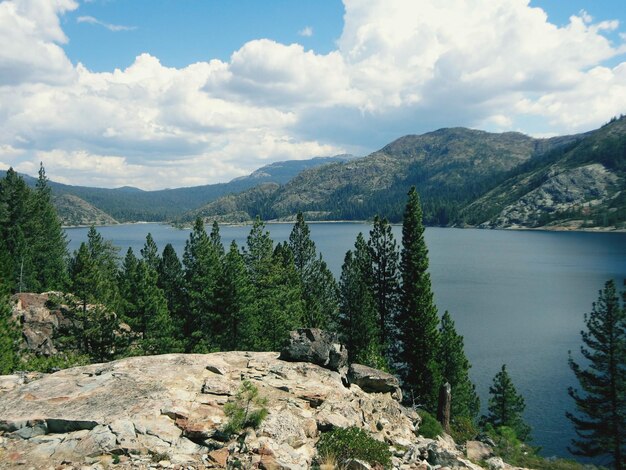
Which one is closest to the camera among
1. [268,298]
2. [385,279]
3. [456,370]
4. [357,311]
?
[268,298]

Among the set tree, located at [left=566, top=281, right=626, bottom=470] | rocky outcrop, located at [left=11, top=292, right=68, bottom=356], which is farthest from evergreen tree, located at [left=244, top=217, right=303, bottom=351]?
tree, located at [left=566, top=281, right=626, bottom=470]

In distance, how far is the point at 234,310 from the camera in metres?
44.9

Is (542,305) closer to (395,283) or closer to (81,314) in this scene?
(395,283)

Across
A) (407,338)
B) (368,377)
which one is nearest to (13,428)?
Answer: (368,377)

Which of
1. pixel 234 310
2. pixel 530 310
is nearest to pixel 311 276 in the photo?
pixel 234 310

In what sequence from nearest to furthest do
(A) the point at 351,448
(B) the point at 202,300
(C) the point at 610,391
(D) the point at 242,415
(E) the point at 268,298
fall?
(D) the point at 242,415 → (A) the point at 351,448 → (C) the point at 610,391 → (B) the point at 202,300 → (E) the point at 268,298

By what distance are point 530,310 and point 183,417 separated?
295ft

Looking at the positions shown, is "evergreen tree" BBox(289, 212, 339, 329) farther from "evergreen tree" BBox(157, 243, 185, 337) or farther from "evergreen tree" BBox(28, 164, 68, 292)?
"evergreen tree" BBox(28, 164, 68, 292)

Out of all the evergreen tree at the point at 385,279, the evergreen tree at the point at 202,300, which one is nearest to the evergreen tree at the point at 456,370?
the evergreen tree at the point at 385,279

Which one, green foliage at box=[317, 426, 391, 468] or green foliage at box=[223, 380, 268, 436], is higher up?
green foliage at box=[223, 380, 268, 436]

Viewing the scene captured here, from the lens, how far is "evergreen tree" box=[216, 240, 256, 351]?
44750 mm

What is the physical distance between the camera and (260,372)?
20.4m

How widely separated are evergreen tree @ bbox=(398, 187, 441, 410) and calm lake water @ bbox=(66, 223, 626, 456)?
1242 centimetres

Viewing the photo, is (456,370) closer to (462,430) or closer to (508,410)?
(508,410)
